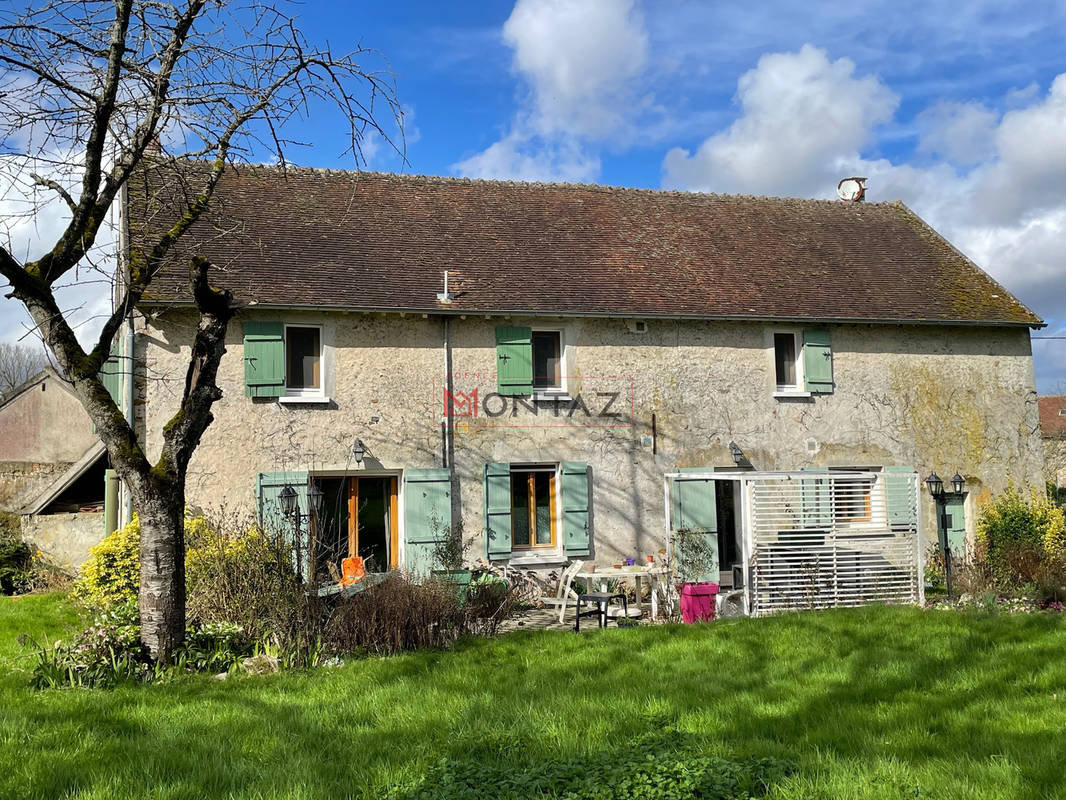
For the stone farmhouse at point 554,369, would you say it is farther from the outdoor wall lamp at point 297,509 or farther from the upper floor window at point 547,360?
the outdoor wall lamp at point 297,509

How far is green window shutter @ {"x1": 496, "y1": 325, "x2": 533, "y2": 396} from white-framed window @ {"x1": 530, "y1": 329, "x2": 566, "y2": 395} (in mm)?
357

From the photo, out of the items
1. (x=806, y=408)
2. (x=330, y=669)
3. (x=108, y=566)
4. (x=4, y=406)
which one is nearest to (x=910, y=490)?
(x=806, y=408)

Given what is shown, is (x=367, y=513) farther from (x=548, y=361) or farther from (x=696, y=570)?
(x=696, y=570)

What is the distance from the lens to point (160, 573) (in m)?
7.68

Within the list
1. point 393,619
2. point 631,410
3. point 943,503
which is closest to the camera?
point 393,619

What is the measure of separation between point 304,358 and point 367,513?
95.7 inches

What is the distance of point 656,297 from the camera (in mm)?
14797

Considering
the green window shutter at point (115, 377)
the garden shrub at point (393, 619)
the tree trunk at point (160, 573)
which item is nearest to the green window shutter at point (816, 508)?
the garden shrub at point (393, 619)

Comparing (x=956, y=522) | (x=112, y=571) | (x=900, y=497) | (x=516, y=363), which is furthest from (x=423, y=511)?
(x=956, y=522)

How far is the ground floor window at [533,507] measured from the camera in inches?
555

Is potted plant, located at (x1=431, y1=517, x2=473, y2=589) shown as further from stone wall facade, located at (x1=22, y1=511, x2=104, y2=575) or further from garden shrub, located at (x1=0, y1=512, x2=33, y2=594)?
garden shrub, located at (x1=0, y1=512, x2=33, y2=594)

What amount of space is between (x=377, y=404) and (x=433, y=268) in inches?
96.5

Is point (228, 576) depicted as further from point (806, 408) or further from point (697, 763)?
point (806, 408)

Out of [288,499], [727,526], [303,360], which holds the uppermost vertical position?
[303,360]
